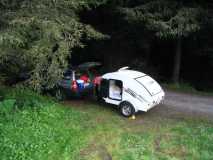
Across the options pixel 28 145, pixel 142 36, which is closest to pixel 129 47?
pixel 142 36

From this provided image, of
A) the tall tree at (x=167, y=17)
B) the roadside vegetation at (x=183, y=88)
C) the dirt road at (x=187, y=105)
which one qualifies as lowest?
the dirt road at (x=187, y=105)

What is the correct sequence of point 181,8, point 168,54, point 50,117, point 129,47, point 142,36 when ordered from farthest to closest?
point 168,54
point 129,47
point 142,36
point 181,8
point 50,117

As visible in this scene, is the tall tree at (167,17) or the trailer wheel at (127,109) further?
the tall tree at (167,17)

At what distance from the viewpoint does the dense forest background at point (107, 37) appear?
1071 cm

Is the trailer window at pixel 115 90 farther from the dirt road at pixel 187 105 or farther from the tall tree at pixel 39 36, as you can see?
the tall tree at pixel 39 36

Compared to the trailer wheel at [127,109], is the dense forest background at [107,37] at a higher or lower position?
higher

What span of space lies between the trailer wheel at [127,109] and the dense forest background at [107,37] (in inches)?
106

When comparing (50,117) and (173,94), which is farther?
(173,94)

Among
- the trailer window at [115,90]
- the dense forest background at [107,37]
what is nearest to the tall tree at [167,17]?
the dense forest background at [107,37]

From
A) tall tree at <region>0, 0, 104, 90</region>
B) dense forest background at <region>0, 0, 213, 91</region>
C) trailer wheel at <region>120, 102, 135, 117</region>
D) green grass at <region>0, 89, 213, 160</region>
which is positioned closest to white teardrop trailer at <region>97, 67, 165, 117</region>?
trailer wheel at <region>120, 102, 135, 117</region>

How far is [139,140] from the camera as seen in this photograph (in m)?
11.0

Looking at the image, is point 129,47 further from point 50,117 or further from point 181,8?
point 50,117

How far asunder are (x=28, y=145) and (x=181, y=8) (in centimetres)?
949

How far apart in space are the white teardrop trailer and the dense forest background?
1.79m
